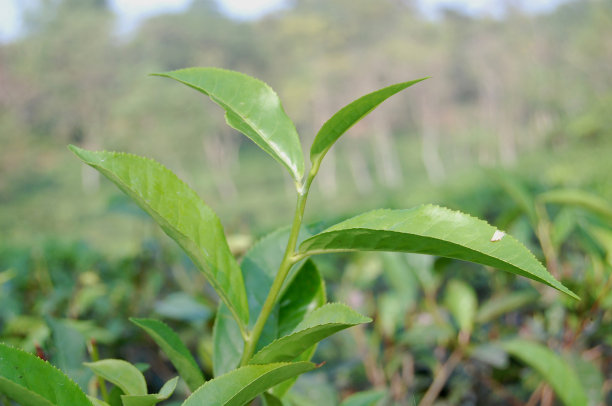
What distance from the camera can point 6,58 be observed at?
23688 millimetres

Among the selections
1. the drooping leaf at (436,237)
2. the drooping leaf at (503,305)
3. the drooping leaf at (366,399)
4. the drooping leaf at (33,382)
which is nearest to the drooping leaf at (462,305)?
the drooping leaf at (503,305)

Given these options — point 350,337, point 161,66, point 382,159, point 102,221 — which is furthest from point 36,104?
point 350,337

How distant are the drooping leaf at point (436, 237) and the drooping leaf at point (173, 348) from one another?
16 cm

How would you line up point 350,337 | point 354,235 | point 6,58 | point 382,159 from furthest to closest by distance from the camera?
point 382,159 < point 6,58 < point 350,337 < point 354,235

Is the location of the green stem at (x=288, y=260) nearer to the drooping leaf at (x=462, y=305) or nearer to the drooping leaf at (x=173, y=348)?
the drooping leaf at (x=173, y=348)

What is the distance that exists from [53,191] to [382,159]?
1468 centimetres

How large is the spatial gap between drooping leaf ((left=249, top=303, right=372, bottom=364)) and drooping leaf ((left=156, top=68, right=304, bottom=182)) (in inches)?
4.4

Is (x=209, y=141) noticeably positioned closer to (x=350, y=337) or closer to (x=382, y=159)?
(x=382, y=159)

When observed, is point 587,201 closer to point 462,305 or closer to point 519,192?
point 519,192

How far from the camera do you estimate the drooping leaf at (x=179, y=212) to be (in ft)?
1.20

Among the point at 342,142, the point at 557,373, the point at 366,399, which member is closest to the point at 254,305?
the point at 366,399

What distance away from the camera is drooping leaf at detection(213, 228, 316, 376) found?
48 centimetres

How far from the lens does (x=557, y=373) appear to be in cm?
70

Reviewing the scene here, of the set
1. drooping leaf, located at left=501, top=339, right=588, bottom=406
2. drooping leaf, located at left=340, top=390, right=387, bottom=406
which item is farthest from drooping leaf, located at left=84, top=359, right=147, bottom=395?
drooping leaf, located at left=501, top=339, right=588, bottom=406
